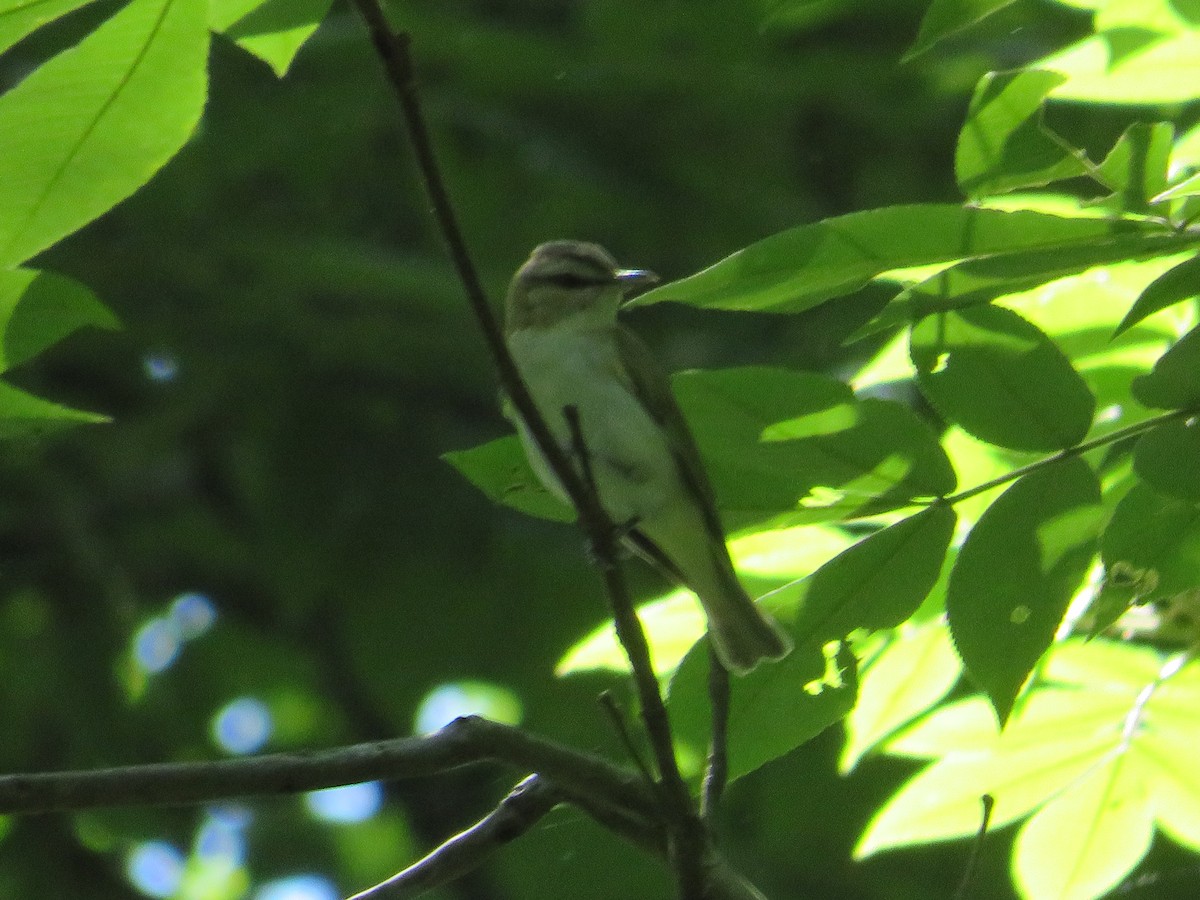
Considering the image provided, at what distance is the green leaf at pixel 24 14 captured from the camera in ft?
5.91

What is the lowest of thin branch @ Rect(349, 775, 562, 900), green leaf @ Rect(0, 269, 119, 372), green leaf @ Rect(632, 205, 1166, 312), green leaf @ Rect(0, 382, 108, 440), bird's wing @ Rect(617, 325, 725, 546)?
thin branch @ Rect(349, 775, 562, 900)

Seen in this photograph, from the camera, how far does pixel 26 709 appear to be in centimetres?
626

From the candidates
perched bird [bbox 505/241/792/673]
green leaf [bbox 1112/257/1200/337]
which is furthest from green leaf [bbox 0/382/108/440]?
perched bird [bbox 505/241/792/673]

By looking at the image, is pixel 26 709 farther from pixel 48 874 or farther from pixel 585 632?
pixel 585 632

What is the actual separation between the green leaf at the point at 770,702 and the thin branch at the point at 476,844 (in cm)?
23

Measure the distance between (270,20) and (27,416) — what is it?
0.59 meters

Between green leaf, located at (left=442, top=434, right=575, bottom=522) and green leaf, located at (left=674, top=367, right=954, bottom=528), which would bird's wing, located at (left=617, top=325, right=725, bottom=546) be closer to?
green leaf, located at (left=442, top=434, right=575, bottom=522)

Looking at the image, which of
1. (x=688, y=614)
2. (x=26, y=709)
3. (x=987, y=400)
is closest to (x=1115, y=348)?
(x=987, y=400)

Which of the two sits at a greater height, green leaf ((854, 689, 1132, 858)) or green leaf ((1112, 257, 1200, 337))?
green leaf ((1112, 257, 1200, 337))

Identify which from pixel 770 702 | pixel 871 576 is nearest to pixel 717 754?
pixel 770 702

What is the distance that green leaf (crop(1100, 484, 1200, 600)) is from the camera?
2111mm

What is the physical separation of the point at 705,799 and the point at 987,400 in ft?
2.25

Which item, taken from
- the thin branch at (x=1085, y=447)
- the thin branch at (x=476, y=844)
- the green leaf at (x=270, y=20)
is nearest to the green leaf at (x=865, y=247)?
the thin branch at (x=1085, y=447)

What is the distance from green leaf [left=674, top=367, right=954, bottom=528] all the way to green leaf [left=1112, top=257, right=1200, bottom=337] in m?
0.43
